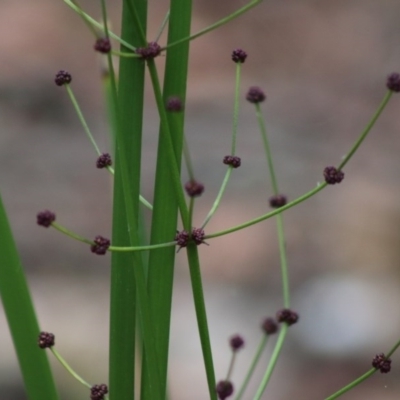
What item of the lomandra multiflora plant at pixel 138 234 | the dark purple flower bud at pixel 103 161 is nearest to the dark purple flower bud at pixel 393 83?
the lomandra multiflora plant at pixel 138 234

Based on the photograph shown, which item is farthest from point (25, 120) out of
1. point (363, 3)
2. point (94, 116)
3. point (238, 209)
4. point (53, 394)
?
point (53, 394)

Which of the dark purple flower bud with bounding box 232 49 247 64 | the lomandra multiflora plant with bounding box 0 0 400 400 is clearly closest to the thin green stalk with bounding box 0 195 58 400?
the lomandra multiflora plant with bounding box 0 0 400 400

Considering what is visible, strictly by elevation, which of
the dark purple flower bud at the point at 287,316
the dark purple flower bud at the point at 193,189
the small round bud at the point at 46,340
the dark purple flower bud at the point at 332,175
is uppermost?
the dark purple flower bud at the point at 287,316

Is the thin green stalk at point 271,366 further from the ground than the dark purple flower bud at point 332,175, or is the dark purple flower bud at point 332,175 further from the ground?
the dark purple flower bud at point 332,175

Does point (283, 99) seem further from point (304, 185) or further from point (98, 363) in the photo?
point (98, 363)

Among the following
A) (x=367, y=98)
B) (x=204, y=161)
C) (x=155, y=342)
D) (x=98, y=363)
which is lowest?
(x=155, y=342)

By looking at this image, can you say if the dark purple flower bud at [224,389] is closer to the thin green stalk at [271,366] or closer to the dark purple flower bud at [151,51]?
the thin green stalk at [271,366]
